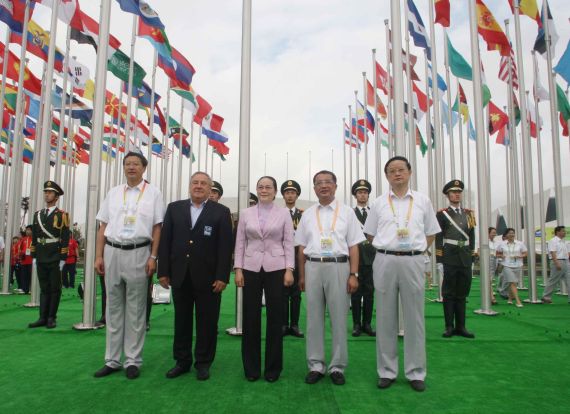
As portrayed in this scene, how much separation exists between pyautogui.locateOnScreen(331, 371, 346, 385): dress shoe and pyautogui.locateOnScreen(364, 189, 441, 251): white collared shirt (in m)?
1.13

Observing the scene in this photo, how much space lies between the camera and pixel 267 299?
388 centimetres

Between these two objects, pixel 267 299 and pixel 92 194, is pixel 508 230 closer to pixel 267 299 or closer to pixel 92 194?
Result: pixel 267 299

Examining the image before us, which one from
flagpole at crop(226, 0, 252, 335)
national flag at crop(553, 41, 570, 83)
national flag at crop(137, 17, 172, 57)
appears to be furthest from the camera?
national flag at crop(137, 17, 172, 57)

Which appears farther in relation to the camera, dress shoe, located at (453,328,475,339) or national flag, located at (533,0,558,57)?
national flag, located at (533,0,558,57)

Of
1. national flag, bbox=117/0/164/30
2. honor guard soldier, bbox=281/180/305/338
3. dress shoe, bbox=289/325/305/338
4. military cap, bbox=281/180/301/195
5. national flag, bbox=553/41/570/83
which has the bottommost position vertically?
dress shoe, bbox=289/325/305/338

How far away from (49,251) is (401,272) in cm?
509

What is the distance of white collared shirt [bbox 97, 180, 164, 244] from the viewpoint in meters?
3.98

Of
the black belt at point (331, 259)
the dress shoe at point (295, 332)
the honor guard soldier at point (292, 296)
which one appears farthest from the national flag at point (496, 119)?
the black belt at point (331, 259)

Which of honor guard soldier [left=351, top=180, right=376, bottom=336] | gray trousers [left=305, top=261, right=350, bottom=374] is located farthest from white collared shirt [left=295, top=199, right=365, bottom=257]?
honor guard soldier [left=351, top=180, right=376, bottom=336]

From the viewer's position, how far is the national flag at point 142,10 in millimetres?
8820

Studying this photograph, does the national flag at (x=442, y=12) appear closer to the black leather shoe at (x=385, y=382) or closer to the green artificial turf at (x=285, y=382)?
the green artificial turf at (x=285, y=382)

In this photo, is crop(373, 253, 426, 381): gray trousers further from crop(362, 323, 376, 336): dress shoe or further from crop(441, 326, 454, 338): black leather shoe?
crop(441, 326, 454, 338): black leather shoe

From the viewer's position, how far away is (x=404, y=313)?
3.69m

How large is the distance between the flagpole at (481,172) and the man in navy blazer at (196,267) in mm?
5421
